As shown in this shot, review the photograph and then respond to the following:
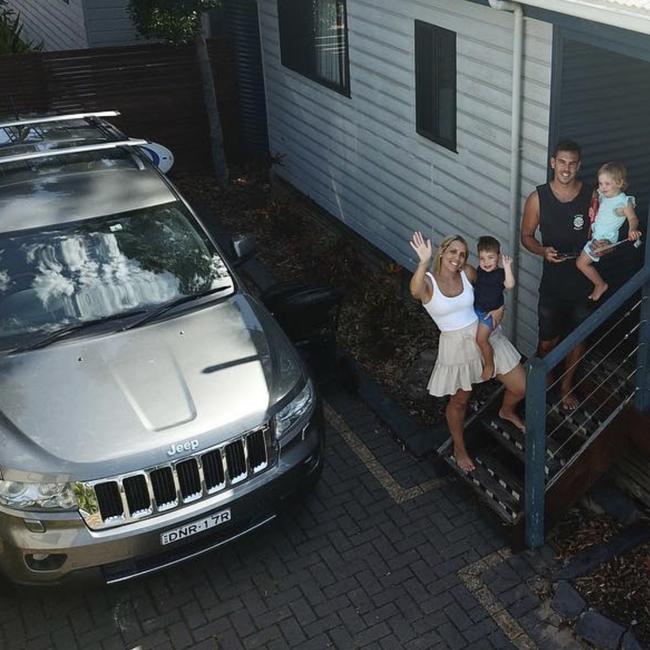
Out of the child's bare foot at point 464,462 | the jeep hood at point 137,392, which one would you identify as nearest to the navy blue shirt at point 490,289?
the child's bare foot at point 464,462

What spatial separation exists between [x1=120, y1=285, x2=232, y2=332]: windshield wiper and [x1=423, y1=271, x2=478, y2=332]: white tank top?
1.59m

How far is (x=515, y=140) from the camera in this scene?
754 centimetres

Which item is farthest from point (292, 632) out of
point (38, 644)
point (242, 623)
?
point (38, 644)

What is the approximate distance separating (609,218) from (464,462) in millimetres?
2055

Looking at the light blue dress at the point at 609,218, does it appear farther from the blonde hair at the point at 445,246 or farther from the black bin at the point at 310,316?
the black bin at the point at 310,316

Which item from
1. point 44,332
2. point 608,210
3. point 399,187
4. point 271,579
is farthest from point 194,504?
point 399,187

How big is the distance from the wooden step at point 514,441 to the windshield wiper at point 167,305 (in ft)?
7.41

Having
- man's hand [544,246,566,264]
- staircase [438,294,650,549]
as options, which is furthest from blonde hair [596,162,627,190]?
staircase [438,294,650,549]

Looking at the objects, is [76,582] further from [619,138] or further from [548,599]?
[619,138]

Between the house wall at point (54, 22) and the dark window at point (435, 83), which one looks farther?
the house wall at point (54, 22)

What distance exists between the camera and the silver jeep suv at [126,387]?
5770 mm

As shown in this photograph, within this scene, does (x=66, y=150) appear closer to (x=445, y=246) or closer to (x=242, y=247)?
(x=242, y=247)

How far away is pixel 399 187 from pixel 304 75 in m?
2.55

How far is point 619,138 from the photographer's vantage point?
7.44 metres
